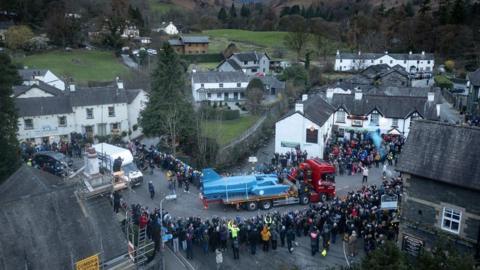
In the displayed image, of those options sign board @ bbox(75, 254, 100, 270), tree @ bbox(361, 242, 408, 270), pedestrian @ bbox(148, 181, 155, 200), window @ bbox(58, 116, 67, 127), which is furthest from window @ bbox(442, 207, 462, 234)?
window @ bbox(58, 116, 67, 127)

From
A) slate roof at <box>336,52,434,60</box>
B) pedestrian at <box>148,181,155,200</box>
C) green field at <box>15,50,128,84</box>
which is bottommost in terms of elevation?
pedestrian at <box>148,181,155,200</box>

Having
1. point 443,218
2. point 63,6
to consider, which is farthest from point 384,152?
point 63,6

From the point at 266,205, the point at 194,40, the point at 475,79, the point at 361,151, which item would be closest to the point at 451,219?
the point at 266,205

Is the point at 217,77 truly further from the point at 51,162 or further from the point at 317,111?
the point at 51,162

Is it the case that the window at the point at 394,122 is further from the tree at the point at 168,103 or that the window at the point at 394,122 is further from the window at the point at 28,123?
the window at the point at 28,123

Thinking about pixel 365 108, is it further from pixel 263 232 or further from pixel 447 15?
pixel 447 15

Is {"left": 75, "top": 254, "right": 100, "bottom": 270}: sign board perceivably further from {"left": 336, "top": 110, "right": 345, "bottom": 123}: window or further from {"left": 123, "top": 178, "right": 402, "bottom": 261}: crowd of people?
{"left": 336, "top": 110, "right": 345, "bottom": 123}: window

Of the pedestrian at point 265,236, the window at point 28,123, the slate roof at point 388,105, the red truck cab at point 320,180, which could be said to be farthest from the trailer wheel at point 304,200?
the window at point 28,123

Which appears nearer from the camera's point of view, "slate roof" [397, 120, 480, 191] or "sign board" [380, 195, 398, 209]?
"slate roof" [397, 120, 480, 191]
